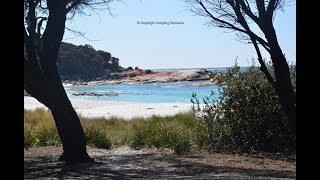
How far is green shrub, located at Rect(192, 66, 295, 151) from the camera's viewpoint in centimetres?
1091

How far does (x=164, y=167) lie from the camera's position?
26.0ft

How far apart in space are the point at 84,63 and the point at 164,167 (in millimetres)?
62676

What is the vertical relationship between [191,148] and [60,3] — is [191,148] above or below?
below

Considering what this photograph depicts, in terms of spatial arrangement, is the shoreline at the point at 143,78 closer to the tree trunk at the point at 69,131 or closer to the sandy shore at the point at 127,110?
the sandy shore at the point at 127,110

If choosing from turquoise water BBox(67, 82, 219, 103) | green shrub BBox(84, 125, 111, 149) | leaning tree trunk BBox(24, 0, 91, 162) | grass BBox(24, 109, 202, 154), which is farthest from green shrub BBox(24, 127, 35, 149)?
turquoise water BBox(67, 82, 219, 103)

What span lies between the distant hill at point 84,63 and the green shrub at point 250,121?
44.5m

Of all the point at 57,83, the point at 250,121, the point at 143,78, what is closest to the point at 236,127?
the point at 250,121

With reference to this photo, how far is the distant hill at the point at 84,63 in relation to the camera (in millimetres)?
59344

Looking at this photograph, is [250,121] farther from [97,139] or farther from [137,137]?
[97,139]
